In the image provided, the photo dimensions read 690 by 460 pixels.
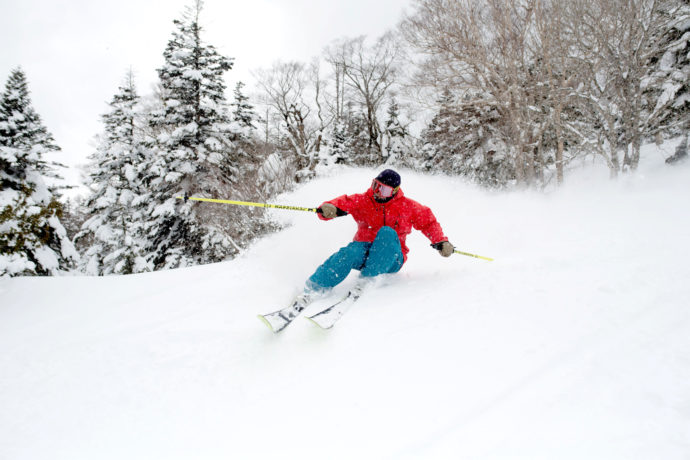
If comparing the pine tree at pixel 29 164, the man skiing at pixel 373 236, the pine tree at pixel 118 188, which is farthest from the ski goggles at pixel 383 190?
the pine tree at pixel 118 188

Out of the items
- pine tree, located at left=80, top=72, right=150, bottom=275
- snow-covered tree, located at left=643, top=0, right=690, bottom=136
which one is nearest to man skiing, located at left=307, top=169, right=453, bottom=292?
snow-covered tree, located at left=643, top=0, right=690, bottom=136

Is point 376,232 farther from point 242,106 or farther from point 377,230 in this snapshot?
point 242,106

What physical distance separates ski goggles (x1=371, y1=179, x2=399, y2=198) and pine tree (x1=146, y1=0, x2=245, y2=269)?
8.83 metres

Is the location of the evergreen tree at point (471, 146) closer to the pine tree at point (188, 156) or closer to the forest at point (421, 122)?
the forest at point (421, 122)

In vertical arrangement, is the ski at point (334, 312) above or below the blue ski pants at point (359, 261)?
below

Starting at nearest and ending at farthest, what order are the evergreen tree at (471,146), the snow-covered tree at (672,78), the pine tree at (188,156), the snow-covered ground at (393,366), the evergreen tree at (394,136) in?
the snow-covered ground at (393,366)
the snow-covered tree at (672,78)
the pine tree at (188,156)
the evergreen tree at (471,146)
the evergreen tree at (394,136)

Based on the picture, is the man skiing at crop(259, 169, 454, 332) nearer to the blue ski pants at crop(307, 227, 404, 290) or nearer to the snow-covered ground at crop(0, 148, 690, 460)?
the blue ski pants at crop(307, 227, 404, 290)

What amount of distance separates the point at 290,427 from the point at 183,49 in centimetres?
1416

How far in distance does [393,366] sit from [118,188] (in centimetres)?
1427

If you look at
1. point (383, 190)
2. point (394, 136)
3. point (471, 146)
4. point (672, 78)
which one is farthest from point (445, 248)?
point (394, 136)

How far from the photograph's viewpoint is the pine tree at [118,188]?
12.4 m

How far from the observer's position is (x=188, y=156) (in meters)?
11.5

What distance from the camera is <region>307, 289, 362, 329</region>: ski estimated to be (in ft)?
7.85

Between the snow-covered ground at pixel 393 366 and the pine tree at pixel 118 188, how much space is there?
32.4 feet
